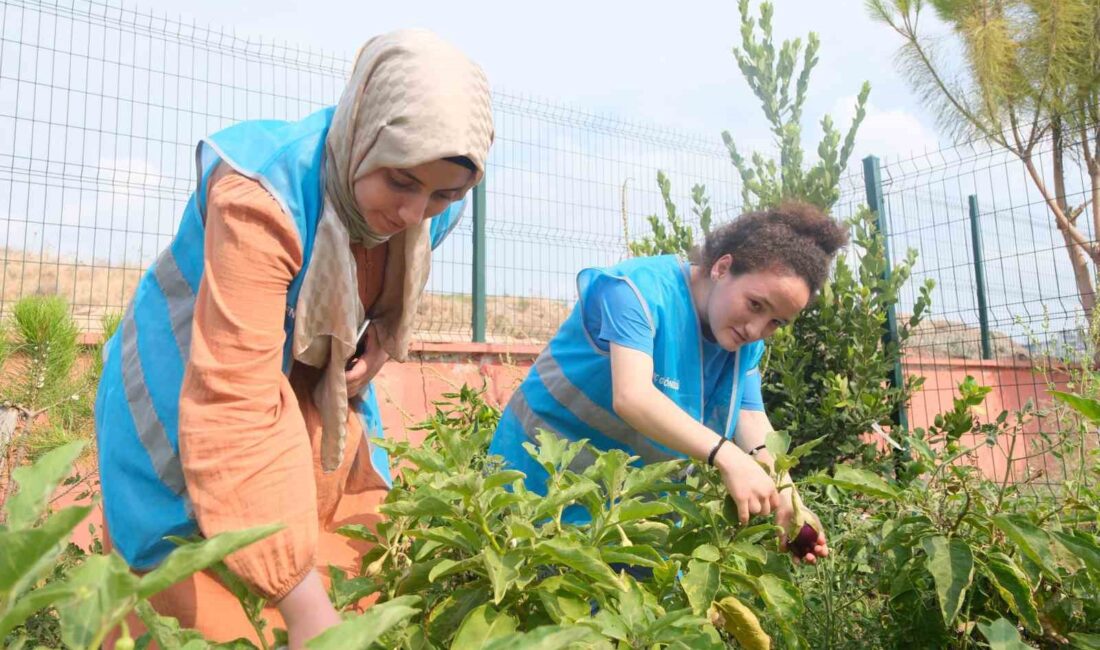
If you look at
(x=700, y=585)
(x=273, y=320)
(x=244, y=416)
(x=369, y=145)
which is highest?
(x=369, y=145)

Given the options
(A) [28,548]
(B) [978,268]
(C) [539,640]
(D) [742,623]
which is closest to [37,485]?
(A) [28,548]

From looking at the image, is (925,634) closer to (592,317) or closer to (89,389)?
(592,317)

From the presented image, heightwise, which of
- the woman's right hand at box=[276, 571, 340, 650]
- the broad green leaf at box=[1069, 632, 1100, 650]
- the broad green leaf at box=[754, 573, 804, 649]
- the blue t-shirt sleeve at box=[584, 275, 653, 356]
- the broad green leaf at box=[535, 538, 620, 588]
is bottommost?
the broad green leaf at box=[1069, 632, 1100, 650]

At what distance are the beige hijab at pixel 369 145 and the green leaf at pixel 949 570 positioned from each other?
2.92ft

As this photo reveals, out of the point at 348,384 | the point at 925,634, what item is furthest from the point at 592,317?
the point at 925,634

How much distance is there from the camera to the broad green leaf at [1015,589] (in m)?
1.33

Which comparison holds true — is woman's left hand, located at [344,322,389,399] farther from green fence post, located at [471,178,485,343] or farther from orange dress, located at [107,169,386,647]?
green fence post, located at [471,178,485,343]

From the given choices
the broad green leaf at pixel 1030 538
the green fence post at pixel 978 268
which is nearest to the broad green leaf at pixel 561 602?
the broad green leaf at pixel 1030 538

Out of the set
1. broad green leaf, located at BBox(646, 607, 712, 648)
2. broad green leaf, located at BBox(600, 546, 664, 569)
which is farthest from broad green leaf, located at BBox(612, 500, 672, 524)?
broad green leaf, located at BBox(646, 607, 712, 648)

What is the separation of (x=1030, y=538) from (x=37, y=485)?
128cm

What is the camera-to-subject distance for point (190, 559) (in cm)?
54

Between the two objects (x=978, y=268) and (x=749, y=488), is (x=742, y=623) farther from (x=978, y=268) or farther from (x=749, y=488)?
(x=978, y=268)

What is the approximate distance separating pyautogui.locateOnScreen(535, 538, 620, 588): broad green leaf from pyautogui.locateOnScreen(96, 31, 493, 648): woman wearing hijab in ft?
0.96

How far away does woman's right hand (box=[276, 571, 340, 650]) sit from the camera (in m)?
1.06
